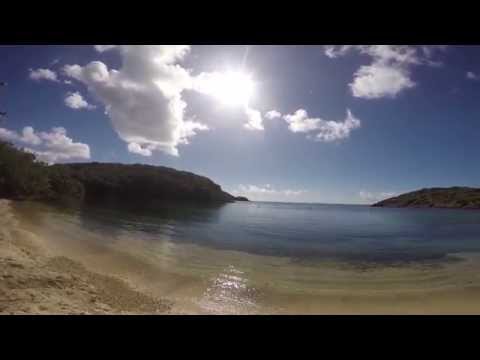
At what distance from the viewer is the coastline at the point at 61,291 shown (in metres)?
4.53

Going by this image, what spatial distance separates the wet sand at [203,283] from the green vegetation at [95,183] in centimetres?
2555

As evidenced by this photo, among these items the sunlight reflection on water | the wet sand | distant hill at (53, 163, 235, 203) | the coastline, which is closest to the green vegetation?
distant hill at (53, 163, 235, 203)

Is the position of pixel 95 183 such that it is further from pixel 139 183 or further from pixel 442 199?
pixel 442 199

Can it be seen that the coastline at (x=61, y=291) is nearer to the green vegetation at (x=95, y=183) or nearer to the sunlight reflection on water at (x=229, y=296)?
the sunlight reflection on water at (x=229, y=296)

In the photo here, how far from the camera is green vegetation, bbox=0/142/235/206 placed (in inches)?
1212

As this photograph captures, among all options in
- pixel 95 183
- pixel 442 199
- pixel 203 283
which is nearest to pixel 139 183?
pixel 95 183

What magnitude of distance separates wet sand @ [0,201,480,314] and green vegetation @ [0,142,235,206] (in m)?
25.6

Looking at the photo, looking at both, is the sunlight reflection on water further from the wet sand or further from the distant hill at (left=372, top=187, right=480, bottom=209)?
the distant hill at (left=372, top=187, right=480, bottom=209)

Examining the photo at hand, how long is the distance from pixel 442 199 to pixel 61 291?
15740 cm

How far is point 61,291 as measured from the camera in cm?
550
